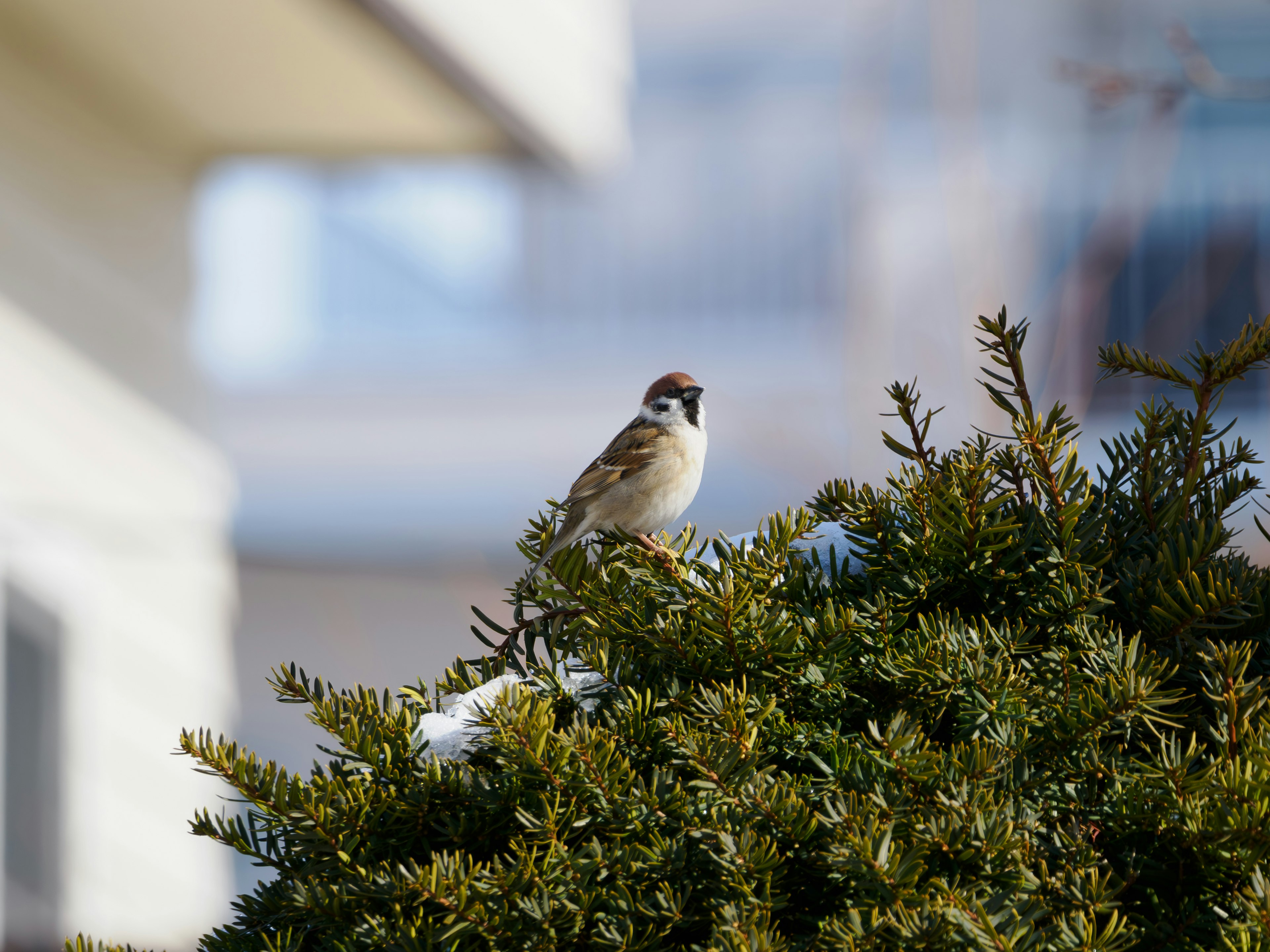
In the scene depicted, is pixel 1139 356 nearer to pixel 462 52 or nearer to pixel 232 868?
pixel 462 52

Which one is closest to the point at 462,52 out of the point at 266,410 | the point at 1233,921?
→ the point at 1233,921

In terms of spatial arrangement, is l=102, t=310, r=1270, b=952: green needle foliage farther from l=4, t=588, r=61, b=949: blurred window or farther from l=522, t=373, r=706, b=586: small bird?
l=4, t=588, r=61, b=949: blurred window

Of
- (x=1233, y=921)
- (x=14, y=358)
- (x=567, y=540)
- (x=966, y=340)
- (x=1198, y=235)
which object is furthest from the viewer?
(x=1198, y=235)

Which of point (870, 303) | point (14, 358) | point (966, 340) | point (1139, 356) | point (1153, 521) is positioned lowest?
point (1153, 521)

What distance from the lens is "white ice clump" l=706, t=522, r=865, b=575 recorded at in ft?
2.58

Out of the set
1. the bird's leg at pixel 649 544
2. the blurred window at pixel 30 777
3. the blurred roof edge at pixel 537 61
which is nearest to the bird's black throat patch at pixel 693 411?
the bird's leg at pixel 649 544

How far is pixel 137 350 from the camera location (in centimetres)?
354

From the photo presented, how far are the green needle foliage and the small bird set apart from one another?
84 cm

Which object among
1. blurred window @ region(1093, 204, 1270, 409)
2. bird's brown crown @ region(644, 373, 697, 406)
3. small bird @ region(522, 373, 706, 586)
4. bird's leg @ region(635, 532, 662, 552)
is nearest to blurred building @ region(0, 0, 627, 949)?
bird's brown crown @ region(644, 373, 697, 406)

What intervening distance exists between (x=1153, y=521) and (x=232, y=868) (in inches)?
157

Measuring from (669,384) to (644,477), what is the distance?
297 mm

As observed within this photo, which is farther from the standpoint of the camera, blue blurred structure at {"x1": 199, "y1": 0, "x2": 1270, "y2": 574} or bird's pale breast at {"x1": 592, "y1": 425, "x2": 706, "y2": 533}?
blue blurred structure at {"x1": 199, "y1": 0, "x2": 1270, "y2": 574}

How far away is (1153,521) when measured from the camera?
745 mm

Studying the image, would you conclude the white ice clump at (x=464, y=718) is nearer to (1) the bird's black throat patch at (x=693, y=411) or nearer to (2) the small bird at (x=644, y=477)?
(2) the small bird at (x=644, y=477)
